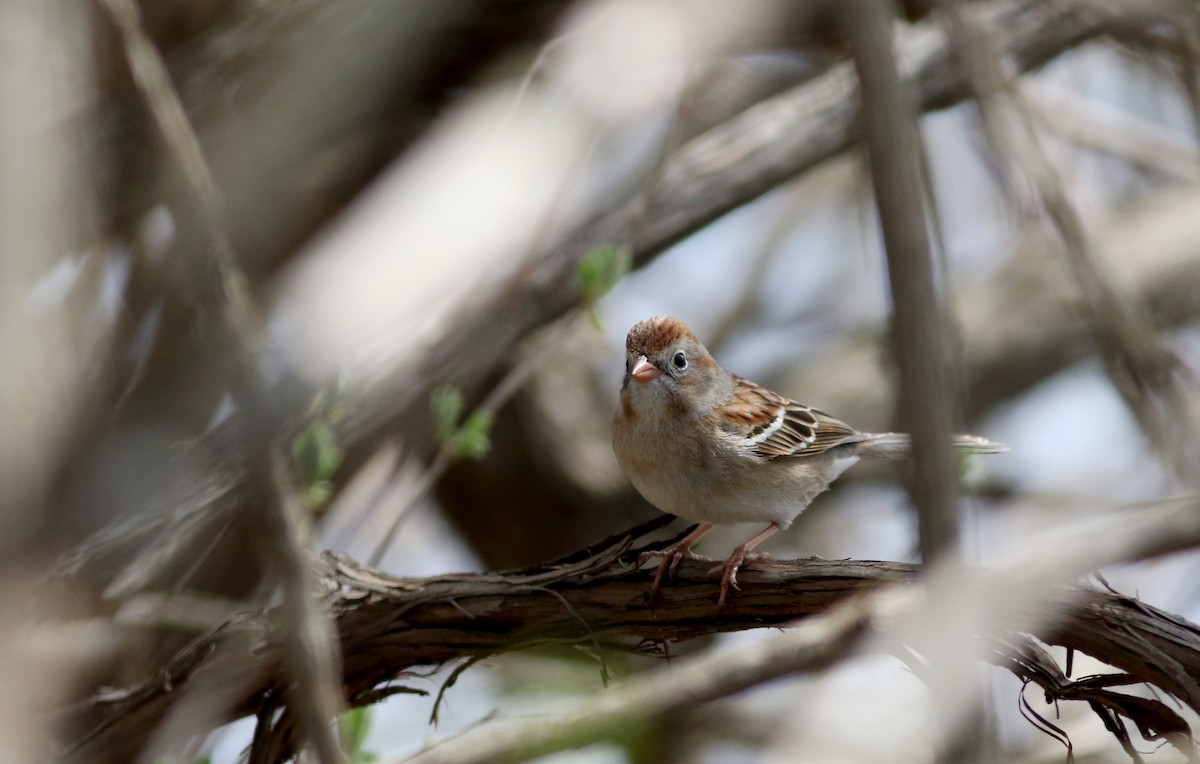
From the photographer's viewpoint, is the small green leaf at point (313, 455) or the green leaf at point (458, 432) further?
the green leaf at point (458, 432)

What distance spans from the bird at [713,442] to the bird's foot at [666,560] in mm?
363

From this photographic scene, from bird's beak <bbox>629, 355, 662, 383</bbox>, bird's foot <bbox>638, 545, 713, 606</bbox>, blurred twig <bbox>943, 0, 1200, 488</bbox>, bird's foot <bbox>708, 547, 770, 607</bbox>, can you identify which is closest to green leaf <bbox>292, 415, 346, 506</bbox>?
bird's foot <bbox>638, 545, 713, 606</bbox>

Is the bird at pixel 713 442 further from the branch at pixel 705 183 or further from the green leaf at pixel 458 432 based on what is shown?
the green leaf at pixel 458 432

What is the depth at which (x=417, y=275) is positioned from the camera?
3.78 metres

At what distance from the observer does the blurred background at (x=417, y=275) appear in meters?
2.60

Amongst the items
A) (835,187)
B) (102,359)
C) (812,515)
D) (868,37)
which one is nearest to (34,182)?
(102,359)

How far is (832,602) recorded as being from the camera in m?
2.16

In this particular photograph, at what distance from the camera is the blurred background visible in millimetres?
2600

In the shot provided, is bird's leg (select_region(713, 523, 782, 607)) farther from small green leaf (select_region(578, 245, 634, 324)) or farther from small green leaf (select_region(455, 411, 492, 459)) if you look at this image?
small green leaf (select_region(578, 245, 634, 324))

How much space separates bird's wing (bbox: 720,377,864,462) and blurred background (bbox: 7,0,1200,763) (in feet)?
1.94

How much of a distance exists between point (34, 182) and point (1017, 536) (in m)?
4.02

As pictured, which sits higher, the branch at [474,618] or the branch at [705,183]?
the branch at [705,183]

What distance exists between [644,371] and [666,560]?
40.8 inches

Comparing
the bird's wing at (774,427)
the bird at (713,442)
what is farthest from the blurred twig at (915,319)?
the bird's wing at (774,427)
